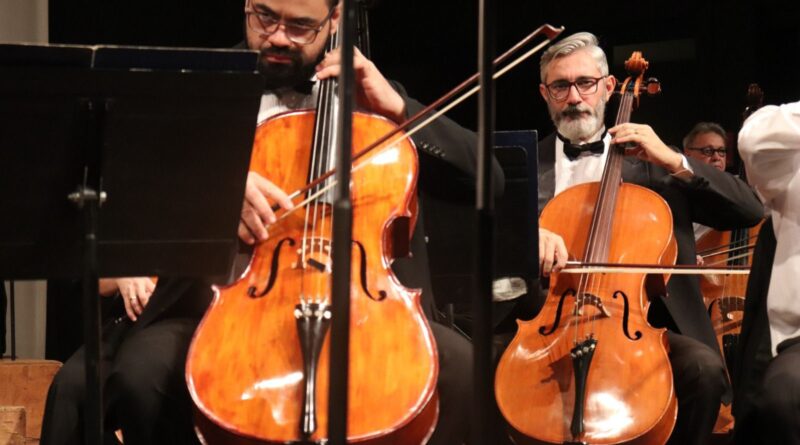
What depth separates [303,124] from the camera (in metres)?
2.11

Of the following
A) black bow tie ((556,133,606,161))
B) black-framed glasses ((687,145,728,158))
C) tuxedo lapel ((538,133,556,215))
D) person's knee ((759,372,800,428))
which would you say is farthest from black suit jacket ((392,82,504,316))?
black-framed glasses ((687,145,728,158))

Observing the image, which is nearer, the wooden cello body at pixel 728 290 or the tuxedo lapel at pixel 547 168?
the tuxedo lapel at pixel 547 168

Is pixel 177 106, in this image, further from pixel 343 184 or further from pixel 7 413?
pixel 7 413

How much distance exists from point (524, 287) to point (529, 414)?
0.46 meters

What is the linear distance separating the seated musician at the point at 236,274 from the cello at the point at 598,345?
12.9 inches

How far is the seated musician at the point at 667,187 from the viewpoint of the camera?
259cm

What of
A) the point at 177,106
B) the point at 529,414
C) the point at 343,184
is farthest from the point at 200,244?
the point at 529,414

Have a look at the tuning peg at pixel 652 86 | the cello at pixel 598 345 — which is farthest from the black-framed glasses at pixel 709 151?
the cello at pixel 598 345

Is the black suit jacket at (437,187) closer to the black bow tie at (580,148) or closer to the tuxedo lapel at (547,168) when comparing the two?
the tuxedo lapel at (547,168)

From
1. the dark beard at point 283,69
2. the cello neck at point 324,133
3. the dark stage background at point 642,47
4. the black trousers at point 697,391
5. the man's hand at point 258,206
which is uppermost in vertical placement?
the dark stage background at point 642,47

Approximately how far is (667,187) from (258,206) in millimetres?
1405

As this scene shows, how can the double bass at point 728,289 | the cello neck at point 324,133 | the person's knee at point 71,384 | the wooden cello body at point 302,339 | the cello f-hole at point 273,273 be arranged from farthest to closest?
1. the double bass at point 728,289
2. the person's knee at point 71,384
3. the cello neck at point 324,133
4. the cello f-hole at point 273,273
5. the wooden cello body at point 302,339

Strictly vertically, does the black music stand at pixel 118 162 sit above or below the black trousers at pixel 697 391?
above

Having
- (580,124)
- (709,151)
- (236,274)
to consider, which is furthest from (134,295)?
(709,151)
